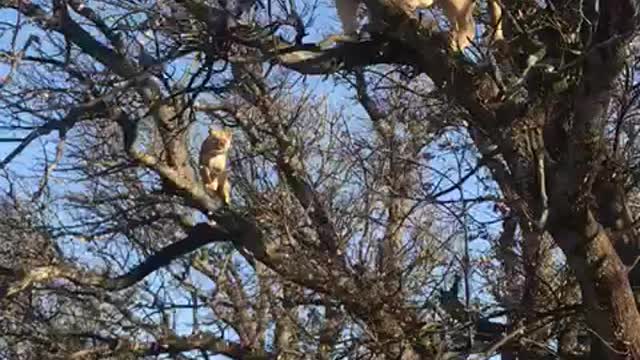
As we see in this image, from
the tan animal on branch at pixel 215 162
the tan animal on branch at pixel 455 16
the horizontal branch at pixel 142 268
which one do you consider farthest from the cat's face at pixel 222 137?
the tan animal on branch at pixel 455 16

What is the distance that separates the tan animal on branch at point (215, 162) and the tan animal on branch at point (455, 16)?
201 cm

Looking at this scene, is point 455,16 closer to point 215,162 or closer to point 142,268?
point 215,162

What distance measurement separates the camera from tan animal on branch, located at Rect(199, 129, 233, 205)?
821cm

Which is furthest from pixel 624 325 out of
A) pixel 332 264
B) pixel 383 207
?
pixel 383 207

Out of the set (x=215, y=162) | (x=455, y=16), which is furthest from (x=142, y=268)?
(x=455, y=16)

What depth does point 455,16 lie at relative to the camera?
634 centimetres

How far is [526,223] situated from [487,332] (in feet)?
3.01

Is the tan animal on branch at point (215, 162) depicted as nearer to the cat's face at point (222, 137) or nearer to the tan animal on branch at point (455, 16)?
the cat's face at point (222, 137)

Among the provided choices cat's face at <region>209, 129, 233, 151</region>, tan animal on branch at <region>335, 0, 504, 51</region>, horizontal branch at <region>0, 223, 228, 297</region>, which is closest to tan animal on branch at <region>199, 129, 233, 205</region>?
cat's face at <region>209, 129, 233, 151</region>

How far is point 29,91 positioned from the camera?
714 centimetres

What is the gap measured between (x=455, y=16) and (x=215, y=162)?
2775 millimetres

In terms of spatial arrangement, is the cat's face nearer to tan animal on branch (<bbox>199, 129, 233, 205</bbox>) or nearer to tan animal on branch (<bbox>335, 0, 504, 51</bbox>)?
tan animal on branch (<bbox>199, 129, 233, 205</bbox>)

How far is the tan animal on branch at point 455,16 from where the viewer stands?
6277mm

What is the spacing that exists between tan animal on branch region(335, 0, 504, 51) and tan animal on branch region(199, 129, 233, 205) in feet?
6.60
